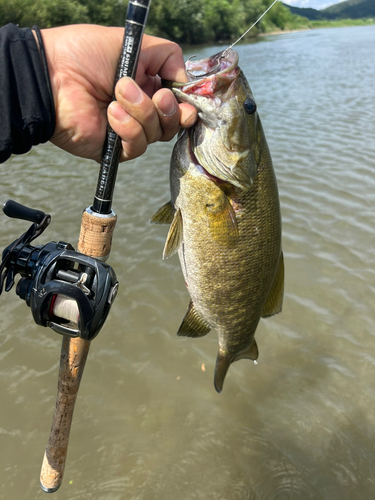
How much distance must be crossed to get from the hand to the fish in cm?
12

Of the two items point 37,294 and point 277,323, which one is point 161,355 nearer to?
point 277,323

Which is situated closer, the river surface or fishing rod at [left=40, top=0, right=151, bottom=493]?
fishing rod at [left=40, top=0, right=151, bottom=493]

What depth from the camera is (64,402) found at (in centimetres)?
194

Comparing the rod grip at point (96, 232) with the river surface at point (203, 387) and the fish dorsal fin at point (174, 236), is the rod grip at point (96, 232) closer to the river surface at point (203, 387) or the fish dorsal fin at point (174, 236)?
the fish dorsal fin at point (174, 236)

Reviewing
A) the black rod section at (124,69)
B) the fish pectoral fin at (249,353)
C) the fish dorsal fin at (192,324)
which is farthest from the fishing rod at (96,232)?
the fish pectoral fin at (249,353)

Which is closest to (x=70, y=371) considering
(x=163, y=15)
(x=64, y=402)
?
(x=64, y=402)

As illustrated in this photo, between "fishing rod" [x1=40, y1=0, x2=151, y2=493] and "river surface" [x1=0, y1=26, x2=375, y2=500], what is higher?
"fishing rod" [x1=40, y1=0, x2=151, y2=493]

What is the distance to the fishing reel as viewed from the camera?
4.82 ft

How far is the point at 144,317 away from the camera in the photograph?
13.7ft

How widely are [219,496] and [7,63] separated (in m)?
2.91

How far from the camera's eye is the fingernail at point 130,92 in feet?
5.00

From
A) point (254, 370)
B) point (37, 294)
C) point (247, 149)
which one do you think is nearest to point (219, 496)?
point (254, 370)

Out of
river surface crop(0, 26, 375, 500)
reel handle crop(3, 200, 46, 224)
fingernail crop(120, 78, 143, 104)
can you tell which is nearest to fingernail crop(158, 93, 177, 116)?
fingernail crop(120, 78, 143, 104)

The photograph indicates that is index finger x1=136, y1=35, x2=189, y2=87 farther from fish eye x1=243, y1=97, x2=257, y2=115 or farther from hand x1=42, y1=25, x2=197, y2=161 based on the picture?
fish eye x1=243, y1=97, x2=257, y2=115
